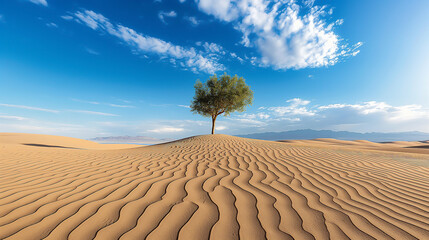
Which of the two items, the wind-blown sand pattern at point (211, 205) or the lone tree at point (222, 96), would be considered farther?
the lone tree at point (222, 96)

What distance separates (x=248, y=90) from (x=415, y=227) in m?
20.2

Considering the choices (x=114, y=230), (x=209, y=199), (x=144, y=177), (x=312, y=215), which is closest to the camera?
(x=114, y=230)

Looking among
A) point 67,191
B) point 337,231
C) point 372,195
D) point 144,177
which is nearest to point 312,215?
point 337,231

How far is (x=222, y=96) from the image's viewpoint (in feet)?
68.1

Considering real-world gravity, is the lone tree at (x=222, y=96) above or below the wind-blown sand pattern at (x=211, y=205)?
above

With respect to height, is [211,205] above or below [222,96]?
below

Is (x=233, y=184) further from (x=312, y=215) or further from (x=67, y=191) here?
(x=67, y=191)

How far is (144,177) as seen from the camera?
12.3ft

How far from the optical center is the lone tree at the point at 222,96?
68.1ft

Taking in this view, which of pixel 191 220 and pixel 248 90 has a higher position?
pixel 248 90

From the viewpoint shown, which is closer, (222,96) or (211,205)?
(211,205)

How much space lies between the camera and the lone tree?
817 inches

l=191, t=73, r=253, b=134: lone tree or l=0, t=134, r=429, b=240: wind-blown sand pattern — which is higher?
l=191, t=73, r=253, b=134: lone tree

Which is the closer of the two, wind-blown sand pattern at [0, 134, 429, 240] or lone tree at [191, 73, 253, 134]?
wind-blown sand pattern at [0, 134, 429, 240]
